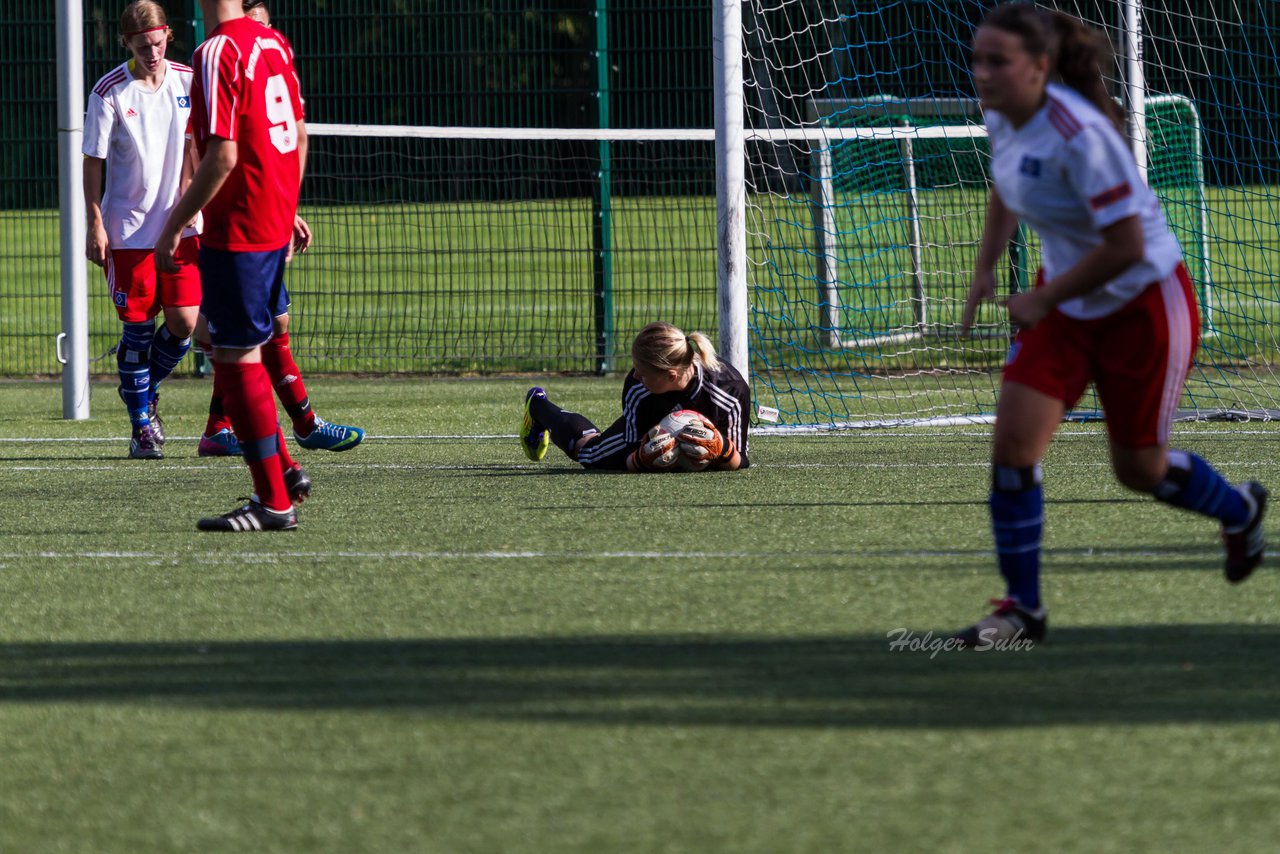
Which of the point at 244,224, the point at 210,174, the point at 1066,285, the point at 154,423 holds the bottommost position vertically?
the point at 154,423

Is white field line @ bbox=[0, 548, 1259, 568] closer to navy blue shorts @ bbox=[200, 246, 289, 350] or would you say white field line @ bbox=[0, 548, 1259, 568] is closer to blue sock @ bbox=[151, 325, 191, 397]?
navy blue shorts @ bbox=[200, 246, 289, 350]

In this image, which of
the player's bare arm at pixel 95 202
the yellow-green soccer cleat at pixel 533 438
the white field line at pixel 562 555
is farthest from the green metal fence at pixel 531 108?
the white field line at pixel 562 555

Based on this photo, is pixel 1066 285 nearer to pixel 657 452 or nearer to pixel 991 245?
pixel 991 245

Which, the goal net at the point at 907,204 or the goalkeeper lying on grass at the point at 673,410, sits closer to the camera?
the goalkeeper lying on grass at the point at 673,410

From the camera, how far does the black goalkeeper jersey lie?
759 cm

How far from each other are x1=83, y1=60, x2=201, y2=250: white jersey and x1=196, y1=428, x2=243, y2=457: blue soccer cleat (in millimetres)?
945

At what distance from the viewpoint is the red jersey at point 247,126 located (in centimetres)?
597

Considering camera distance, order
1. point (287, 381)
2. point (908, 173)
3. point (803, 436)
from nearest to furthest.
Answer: point (287, 381) < point (803, 436) < point (908, 173)

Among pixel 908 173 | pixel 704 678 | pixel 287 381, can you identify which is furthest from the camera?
pixel 908 173

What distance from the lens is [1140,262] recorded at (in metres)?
4.04

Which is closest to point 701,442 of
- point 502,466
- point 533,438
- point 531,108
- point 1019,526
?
point 533,438

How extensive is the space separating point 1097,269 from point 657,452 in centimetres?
374

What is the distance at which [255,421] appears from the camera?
20.0 ft

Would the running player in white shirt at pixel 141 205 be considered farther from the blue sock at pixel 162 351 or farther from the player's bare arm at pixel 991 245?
the player's bare arm at pixel 991 245
